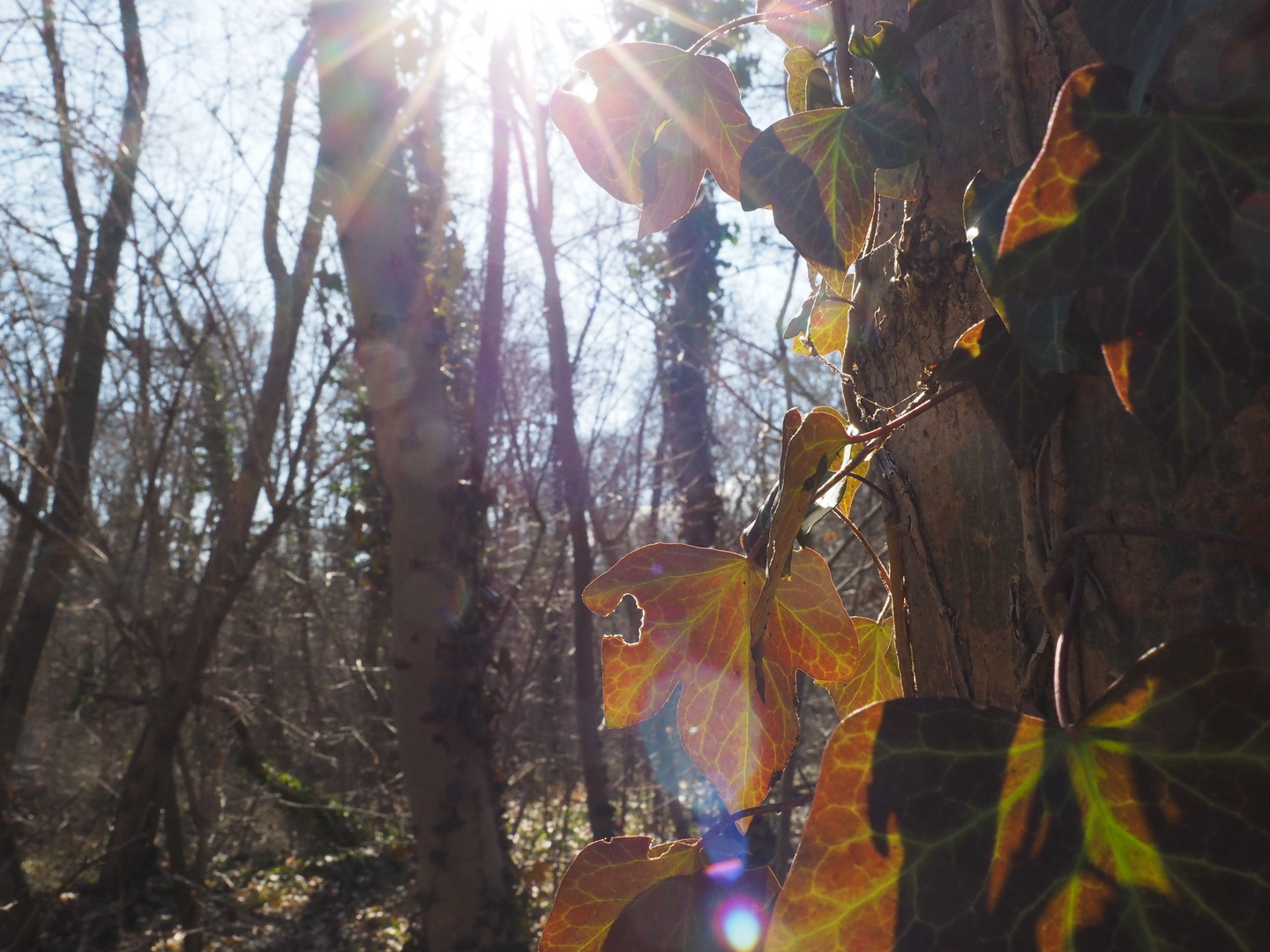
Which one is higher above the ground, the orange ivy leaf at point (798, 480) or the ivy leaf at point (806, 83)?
the ivy leaf at point (806, 83)

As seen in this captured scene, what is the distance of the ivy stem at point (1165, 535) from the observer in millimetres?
381

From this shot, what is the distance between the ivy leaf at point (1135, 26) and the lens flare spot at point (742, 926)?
509 mm

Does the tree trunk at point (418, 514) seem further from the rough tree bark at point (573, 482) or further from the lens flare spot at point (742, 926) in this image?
the lens flare spot at point (742, 926)

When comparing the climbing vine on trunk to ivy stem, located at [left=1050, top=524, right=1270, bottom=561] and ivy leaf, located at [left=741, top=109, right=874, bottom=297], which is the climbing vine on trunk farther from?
ivy leaf, located at [left=741, top=109, right=874, bottom=297]

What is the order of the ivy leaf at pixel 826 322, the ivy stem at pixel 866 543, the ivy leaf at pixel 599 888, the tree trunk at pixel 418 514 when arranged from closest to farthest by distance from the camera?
the ivy leaf at pixel 599 888, the ivy stem at pixel 866 543, the ivy leaf at pixel 826 322, the tree trunk at pixel 418 514

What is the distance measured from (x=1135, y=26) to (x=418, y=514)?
11.6 feet

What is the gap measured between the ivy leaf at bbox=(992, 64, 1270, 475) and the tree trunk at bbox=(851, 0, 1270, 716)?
9 centimetres

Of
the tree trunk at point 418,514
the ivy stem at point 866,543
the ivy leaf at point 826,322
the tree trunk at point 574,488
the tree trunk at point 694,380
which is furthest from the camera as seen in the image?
the tree trunk at point 694,380

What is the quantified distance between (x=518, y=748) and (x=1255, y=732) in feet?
22.2

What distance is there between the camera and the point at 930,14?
0.63 meters

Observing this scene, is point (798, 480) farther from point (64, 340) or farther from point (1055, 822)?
point (64, 340)

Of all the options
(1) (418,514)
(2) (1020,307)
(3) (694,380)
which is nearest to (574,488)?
(1) (418,514)

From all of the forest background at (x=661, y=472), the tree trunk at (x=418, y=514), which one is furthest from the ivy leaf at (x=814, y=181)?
the tree trunk at (x=418, y=514)

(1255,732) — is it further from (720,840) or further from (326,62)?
(326,62)
